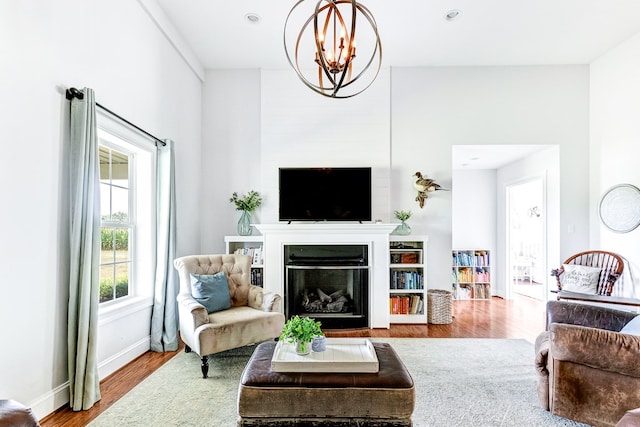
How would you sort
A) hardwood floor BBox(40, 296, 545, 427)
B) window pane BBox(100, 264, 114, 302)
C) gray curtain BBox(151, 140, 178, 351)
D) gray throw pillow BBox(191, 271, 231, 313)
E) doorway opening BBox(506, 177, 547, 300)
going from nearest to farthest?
1. hardwood floor BBox(40, 296, 545, 427)
2. window pane BBox(100, 264, 114, 302)
3. gray throw pillow BBox(191, 271, 231, 313)
4. gray curtain BBox(151, 140, 178, 351)
5. doorway opening BBox(506, 177, 547, 300)

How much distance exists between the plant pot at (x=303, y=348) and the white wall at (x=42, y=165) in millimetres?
1607

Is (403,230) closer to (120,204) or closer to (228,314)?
(228,314)

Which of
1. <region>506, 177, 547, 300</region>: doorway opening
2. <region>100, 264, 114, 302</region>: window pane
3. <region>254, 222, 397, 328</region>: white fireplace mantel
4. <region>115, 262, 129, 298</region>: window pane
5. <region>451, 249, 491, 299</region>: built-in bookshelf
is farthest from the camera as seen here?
<region>506, 177, 547, 300</region>: doorway opening

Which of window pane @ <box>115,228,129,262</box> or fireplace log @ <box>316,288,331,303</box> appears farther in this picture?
fireplace log @ <box>316,288,331,303</box>

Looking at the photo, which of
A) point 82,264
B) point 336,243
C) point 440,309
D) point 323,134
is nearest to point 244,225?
point 336,243

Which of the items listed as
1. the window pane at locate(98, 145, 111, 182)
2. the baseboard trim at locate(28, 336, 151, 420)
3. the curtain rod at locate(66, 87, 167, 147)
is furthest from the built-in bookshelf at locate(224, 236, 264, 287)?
the window pane at locate(98, 145, 111, 182)

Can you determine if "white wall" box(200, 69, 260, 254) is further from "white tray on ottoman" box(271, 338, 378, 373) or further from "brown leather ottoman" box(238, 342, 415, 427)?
"brown leather ottoman" box(238, 342, 415, 427)

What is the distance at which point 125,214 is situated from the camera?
348 cm

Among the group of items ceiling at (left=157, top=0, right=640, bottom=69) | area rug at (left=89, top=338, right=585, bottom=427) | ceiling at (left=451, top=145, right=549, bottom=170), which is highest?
ceiling at (left=157, top=0, right=640, bottom=69)

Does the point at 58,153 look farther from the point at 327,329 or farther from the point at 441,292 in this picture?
the point at 441,292

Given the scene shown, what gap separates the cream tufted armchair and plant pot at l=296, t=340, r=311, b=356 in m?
1.06

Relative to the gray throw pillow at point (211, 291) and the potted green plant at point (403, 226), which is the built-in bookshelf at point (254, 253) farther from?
the potted green plant at point (403, 226)

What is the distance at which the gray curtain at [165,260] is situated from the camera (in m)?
3.55

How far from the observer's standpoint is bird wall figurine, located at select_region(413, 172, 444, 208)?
4.69m
